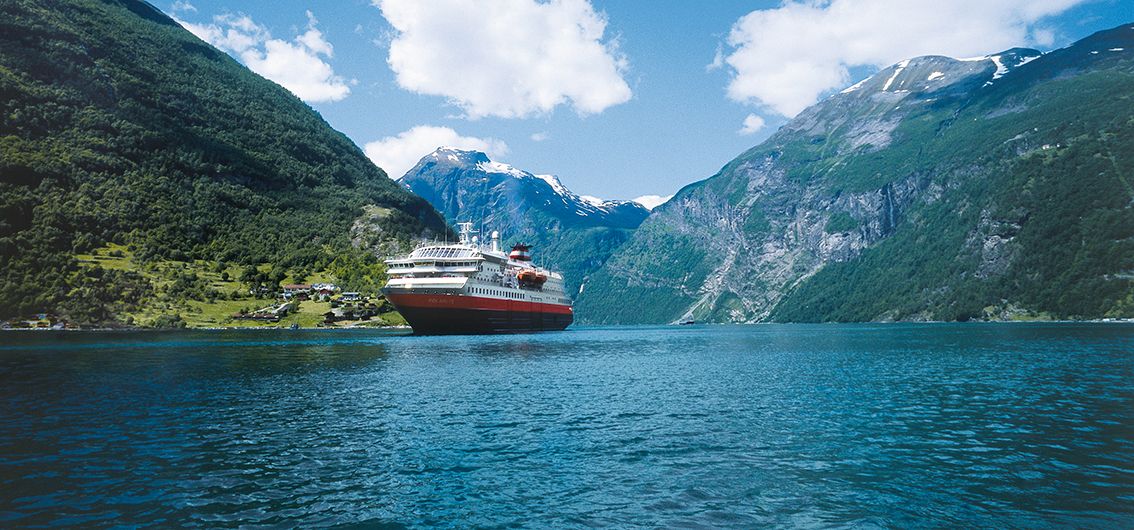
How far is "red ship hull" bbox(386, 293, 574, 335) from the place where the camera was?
370ft

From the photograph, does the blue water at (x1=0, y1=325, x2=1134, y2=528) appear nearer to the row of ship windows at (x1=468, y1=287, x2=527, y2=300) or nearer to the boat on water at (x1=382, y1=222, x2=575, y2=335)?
the boat on water at (x1=382, y1=222, x2=575, y2=335)

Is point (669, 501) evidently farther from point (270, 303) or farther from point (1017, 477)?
point (270, 303)

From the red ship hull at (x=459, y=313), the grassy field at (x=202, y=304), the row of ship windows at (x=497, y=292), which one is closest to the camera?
the red ship hull at (x=459, y=313)

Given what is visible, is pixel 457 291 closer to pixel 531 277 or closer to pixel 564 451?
pixel 531 277

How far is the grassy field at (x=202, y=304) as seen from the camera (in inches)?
6407

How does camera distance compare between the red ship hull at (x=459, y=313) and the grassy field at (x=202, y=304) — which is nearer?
the red ship hull at (x=459, y=313)

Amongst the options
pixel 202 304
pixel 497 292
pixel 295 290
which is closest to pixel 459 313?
pixel 497 292

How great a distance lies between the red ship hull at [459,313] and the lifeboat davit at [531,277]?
24.0ft

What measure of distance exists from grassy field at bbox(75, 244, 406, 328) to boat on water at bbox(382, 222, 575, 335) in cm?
6308

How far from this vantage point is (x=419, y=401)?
37.6m

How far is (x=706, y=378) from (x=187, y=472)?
39166 mm

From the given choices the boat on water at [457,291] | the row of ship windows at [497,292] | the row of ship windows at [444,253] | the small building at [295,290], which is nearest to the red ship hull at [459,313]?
the boat on water at [457,291]

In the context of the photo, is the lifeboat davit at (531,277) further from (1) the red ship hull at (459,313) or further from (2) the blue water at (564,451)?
Answer: (2) the blue water at (564,451)

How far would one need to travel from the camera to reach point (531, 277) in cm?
15500
